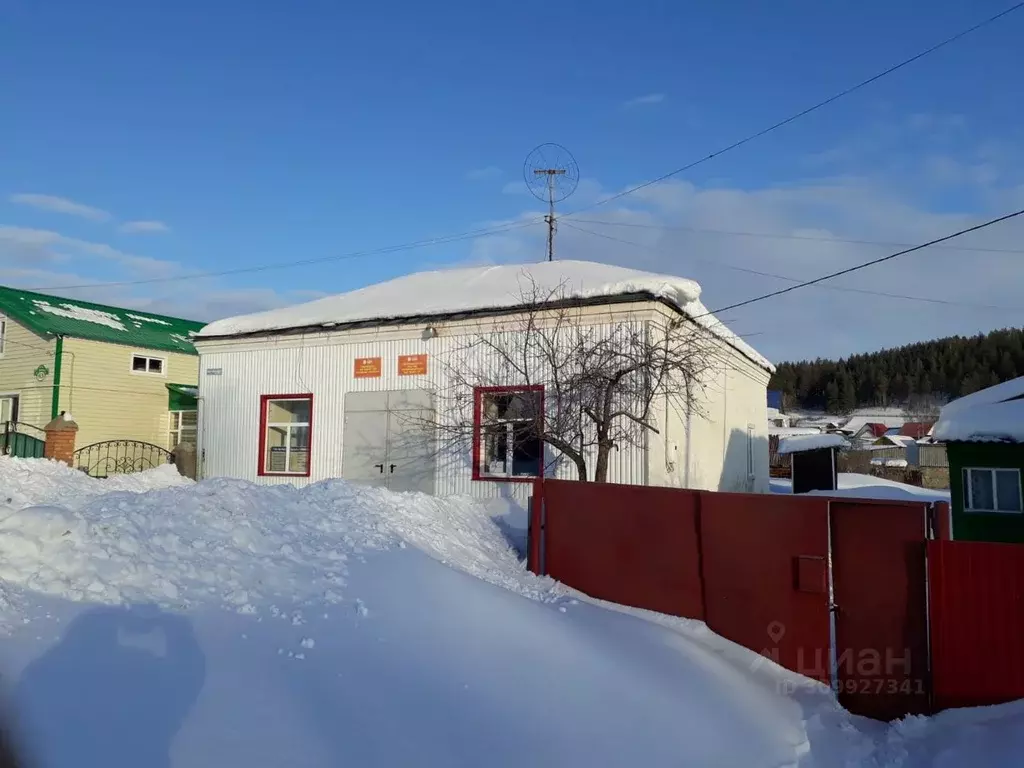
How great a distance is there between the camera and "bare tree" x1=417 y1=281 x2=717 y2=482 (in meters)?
12.5

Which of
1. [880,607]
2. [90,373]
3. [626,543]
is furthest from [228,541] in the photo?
[90,373]

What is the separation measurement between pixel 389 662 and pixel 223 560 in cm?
181

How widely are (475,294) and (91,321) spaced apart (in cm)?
1682

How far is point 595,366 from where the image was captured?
12.7m

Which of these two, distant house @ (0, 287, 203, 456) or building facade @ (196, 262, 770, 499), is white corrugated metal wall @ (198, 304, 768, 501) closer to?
building facade @ (196, 262, 770, 499)

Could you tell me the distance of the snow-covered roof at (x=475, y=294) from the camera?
43.5 feet

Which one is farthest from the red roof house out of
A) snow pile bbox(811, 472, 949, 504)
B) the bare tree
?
the bare tree

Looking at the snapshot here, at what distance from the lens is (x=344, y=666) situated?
4578mm

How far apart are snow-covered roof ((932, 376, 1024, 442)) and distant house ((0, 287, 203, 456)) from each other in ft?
66.4

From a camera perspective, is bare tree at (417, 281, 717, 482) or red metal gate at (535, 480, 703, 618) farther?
bare tree at (417, 281, 717, 482)

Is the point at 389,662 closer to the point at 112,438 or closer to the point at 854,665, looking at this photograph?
the point at 854,665

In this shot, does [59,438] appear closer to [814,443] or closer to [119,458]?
[119,458]

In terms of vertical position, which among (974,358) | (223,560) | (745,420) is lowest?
(223,560)

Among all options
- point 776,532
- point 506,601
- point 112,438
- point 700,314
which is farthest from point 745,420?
point 112,438
